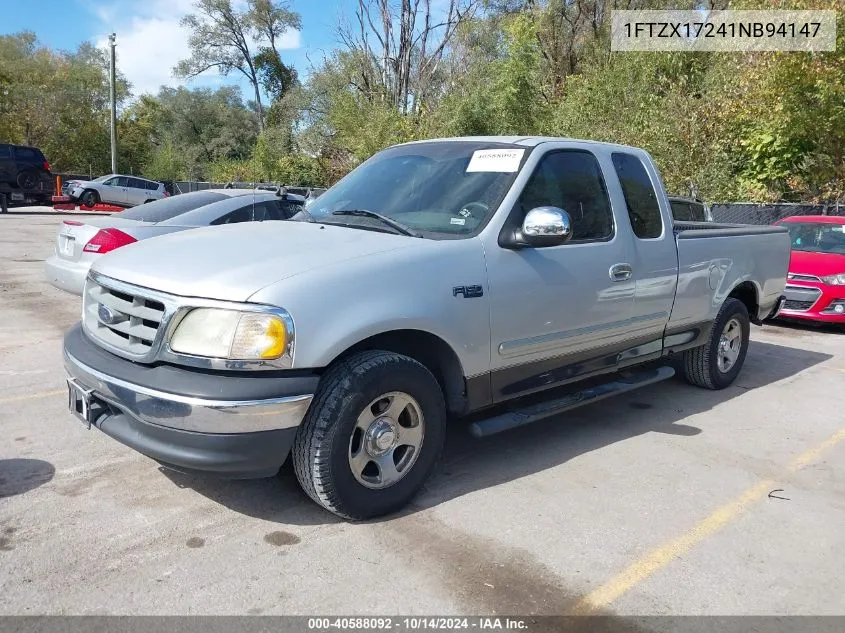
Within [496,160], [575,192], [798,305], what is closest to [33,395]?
[496,160]

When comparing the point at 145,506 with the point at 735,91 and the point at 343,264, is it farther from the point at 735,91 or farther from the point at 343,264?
the point at 735,91

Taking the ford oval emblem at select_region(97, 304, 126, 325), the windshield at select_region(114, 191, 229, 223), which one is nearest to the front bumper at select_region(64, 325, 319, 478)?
the ford oval emblem at select_region(97, 304, 126, 325)

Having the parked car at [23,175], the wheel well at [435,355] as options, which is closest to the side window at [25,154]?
the parked car at [23,175]

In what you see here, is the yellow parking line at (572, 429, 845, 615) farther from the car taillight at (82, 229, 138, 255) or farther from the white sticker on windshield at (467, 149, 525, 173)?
the car taillight at (82, 229, 138, 255)

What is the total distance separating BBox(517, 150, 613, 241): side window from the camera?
14.1 ft

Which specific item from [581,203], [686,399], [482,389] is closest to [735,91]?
[686,399]

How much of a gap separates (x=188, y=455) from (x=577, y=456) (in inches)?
99.2

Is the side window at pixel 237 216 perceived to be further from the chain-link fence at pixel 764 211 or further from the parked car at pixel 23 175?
the parked car at pixel 23 175

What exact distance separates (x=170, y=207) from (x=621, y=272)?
18.6 feet

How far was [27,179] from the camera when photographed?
2481 centimetres

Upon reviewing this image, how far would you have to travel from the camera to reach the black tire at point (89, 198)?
30.3m

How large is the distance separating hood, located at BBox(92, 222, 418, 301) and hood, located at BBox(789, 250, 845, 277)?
7476 mm

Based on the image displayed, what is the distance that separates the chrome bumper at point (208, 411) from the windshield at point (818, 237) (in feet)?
30.3

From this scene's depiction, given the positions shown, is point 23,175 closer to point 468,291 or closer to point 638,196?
point 638,196
